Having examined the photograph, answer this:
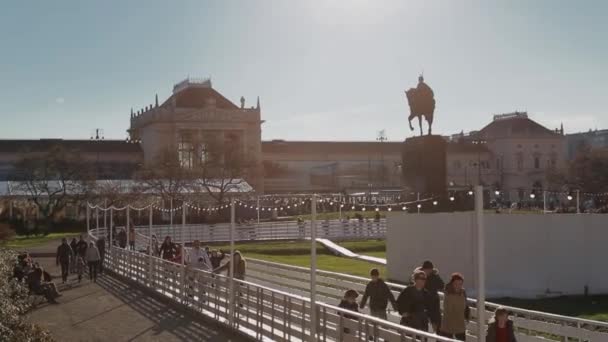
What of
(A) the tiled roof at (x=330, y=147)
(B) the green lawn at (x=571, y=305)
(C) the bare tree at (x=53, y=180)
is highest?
(A) the tiled roof at (x=330, y=147)

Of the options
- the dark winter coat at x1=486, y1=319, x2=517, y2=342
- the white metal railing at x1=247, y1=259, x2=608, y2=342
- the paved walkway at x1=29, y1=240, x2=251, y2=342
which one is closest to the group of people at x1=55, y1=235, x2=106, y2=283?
the paved walkway at x1=29, y1=240, x2=251, y2=342

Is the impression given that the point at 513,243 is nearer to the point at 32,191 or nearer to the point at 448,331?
the point at 448,331

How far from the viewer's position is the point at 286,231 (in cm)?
5672

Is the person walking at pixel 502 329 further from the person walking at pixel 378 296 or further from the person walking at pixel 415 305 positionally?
the person walking at pixel 378 296

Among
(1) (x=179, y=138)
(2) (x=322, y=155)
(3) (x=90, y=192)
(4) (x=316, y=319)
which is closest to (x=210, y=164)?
(3) (x=90, y=192)

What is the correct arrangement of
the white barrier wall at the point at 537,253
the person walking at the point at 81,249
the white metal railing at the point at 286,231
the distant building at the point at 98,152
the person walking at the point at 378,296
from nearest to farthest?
the person walking at the point at 378,296 → the white barrier wall at the point at 537,253 → the person walking at the point at 81,249 → the white metal railing at the point at 286,231 → the distant building at the point at 98,152

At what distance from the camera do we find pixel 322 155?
121875 millimetres

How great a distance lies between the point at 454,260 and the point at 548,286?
2.66 m

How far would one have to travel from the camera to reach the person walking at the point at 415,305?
12.6 m

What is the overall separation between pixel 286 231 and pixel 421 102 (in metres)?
30.3

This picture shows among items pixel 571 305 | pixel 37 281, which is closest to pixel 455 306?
pixel 571 305

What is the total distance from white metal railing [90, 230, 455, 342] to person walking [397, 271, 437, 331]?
72 cm

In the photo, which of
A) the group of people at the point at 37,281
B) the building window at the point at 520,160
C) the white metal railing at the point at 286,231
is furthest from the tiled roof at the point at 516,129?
the group of people at the point at 37,281

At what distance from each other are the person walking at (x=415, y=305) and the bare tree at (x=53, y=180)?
186 ft
